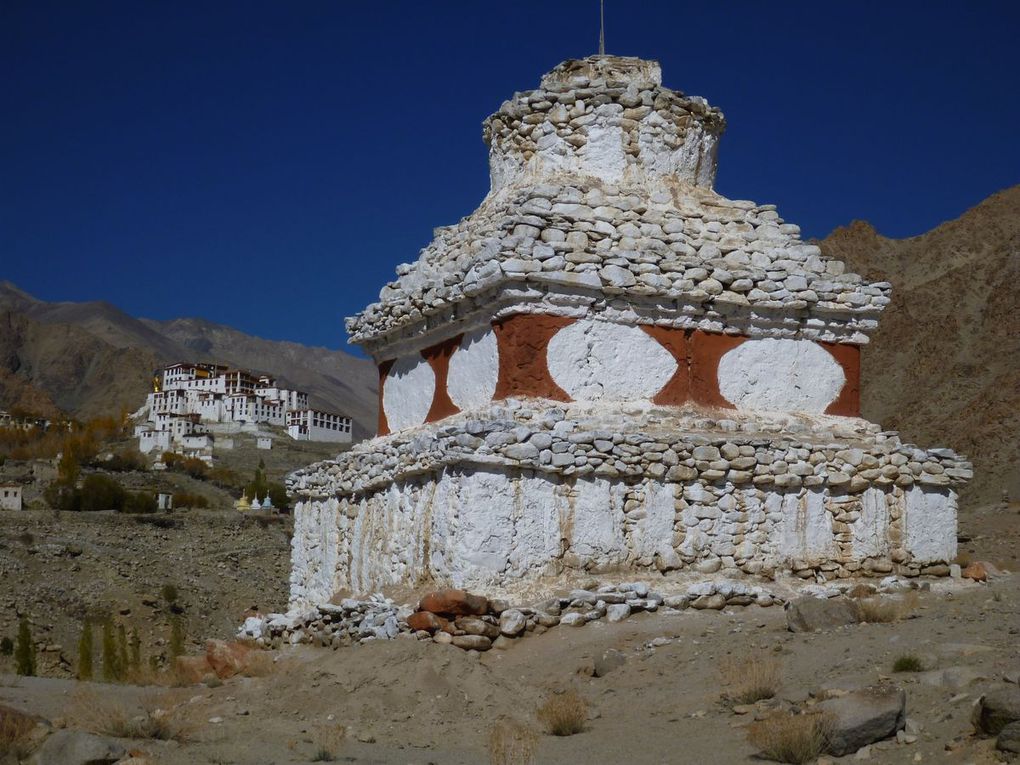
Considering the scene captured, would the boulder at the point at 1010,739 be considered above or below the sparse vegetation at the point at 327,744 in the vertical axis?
above

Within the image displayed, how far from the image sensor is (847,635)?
8.68 meters

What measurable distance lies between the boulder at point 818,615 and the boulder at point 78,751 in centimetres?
465

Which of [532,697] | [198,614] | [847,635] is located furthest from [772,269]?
[198,614]

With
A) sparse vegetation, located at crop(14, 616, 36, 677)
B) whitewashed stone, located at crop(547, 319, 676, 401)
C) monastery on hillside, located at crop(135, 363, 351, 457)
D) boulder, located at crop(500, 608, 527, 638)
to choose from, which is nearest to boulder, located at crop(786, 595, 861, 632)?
boulder, located at crop(500, 608, 527, 638)

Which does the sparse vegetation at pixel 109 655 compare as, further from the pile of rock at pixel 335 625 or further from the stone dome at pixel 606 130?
the stone dome at pixel 606 130

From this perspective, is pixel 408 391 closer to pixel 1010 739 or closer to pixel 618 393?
pixel 618 393

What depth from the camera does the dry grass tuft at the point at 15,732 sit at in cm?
714

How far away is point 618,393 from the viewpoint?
38.7 feet

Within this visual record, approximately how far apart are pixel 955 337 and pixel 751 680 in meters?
41.9

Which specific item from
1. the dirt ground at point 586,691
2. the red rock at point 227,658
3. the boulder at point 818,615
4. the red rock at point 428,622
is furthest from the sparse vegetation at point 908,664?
the red rock at point 227,658

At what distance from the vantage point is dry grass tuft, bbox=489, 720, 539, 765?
6941 millimetres

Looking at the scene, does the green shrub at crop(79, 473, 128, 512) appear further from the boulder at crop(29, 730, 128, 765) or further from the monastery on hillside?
the boulder at crop(29, 730, 128, 765)

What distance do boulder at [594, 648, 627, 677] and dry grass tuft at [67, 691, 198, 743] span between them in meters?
2.69

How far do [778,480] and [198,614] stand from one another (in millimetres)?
40395
